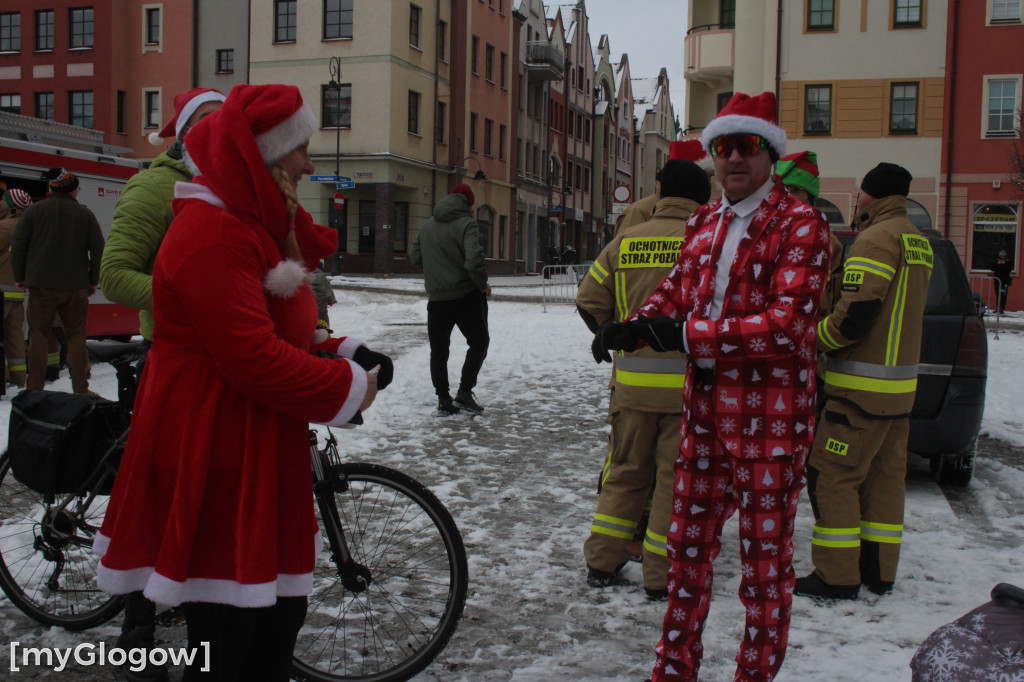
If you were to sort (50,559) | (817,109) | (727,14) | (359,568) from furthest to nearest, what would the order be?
(727,14) < (817,109) < (50,559) < (359,568)

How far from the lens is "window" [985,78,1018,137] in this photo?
91.7 feet

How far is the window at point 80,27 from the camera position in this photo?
39.4 m

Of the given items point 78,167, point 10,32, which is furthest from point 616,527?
point 10,32

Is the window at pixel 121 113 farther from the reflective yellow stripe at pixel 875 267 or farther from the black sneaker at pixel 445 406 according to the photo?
the reflective yellow stripe at pixel 875 267

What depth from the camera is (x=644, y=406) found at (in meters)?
4.16

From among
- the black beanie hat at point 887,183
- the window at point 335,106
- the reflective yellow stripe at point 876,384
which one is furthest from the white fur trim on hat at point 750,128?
the window at point 335,106

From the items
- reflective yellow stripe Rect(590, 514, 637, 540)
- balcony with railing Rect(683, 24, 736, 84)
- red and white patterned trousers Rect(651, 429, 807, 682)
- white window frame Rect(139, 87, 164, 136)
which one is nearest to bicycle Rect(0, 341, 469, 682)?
red and white patterned trousers Rect(651, 429, 807, 682)

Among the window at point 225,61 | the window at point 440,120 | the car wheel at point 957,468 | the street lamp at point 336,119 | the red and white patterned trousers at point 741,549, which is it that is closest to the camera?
the red and white patterned trousers at point 741,549

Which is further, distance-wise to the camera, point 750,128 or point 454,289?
point 454,289

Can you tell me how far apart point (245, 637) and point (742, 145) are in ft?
6.62

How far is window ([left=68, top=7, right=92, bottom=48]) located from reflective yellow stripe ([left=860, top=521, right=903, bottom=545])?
42163 mm

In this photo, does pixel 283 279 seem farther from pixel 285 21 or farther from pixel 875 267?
pixel 285 21

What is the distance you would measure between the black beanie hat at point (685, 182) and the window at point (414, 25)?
35091 millimetres

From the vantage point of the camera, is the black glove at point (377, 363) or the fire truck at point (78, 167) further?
the fire truck at point (78, 167)
